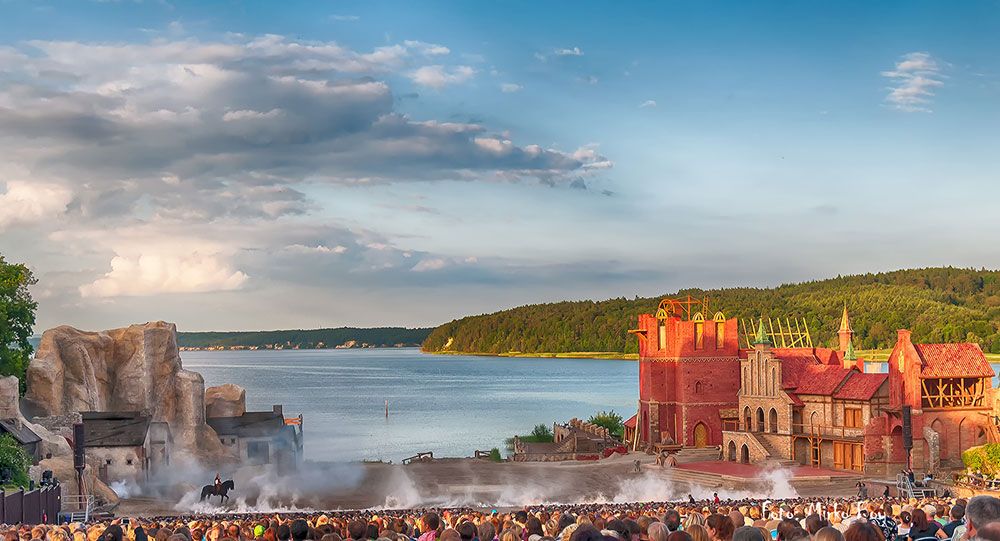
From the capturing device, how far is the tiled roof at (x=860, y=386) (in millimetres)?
58281

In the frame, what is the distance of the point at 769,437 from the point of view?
6328 centimetres

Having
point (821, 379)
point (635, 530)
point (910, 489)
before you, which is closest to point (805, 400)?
point (821, 379)

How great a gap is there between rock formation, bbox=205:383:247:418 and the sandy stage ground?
7862 mm

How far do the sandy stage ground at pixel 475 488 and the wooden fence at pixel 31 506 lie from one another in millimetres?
10517

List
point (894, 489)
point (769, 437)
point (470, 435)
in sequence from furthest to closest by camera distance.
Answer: point (470, 435), point (769, 437), point (894, 489)

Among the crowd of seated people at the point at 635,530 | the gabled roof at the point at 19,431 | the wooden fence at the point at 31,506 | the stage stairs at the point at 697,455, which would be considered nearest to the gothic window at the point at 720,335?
the stage stairs at the point at 697,455

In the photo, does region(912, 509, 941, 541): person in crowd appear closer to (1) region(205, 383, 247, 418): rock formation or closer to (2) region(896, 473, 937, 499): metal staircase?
(2) region(896, 473, 937, 499): metal staircase

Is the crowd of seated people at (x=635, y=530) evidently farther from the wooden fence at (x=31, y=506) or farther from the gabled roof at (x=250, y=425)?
the gabled roof at (x=250, y=425)

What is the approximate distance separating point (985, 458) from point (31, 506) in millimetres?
41519

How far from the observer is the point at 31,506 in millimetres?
34938

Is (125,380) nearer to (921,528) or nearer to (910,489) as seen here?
(910,489)

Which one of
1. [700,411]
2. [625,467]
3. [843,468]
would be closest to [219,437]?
[625,467]

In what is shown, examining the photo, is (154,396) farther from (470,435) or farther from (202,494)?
(470,435)

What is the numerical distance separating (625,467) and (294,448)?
2016 cm
